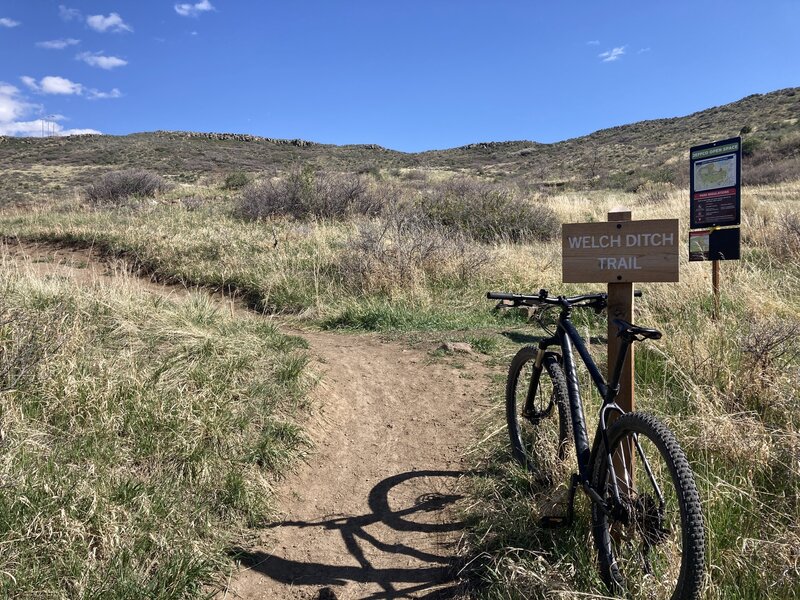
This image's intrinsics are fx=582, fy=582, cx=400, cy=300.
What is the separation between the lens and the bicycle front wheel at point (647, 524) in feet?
6.40

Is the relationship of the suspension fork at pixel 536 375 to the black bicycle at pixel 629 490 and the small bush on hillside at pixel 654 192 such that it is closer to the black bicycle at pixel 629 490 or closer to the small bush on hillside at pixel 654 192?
the black bicycle at pixel 629 490

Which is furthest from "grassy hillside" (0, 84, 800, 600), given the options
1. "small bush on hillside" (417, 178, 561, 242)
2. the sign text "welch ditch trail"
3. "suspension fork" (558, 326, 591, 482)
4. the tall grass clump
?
"small bush on hillside" (417, 178, 561, 242)

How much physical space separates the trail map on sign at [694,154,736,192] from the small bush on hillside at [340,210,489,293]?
10.2 ft

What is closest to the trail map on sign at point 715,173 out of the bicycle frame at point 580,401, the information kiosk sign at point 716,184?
the information kiosk sign at point 716,184

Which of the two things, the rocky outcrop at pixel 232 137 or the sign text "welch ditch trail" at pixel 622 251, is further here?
the rocky outcrop at pixel 232 137

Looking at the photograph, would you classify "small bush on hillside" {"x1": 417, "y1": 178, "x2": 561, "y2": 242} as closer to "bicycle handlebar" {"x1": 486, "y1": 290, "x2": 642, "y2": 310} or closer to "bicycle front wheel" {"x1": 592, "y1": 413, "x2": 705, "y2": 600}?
"bicycle handlebar" {"x1": 486, "y1": 290, "x2": 642, "y2": 310}

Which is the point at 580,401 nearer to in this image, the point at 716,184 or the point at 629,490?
the point at 629,490

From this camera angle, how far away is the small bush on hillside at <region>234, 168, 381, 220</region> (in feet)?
45.3

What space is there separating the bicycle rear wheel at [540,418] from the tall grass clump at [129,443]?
151 centimetres

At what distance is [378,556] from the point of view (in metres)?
3.09

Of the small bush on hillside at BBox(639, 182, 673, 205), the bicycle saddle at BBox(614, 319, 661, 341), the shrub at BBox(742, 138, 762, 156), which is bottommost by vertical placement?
the bicycle saddle at BBox(614, 319, 661, 341)

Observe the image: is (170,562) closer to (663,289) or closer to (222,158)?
(663,289)

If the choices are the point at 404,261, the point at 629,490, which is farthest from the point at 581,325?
the point at 629,490

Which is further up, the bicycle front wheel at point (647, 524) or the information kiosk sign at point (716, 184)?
the information kiosk sign at point (716, 184)
